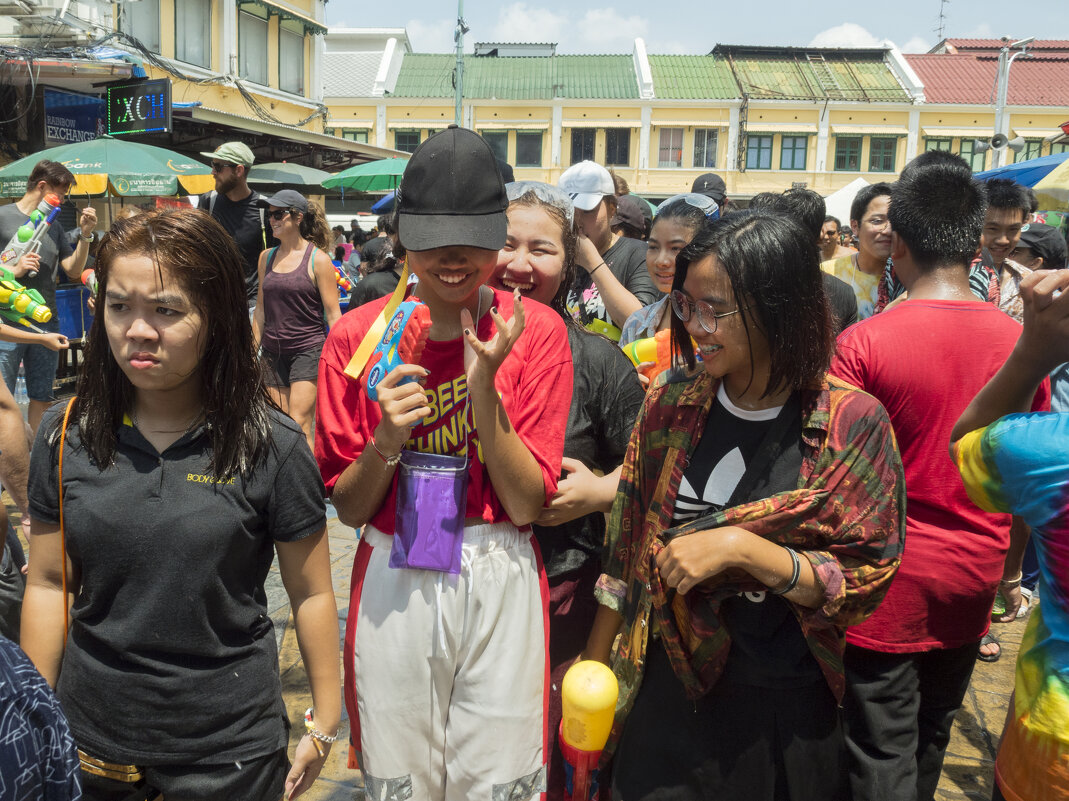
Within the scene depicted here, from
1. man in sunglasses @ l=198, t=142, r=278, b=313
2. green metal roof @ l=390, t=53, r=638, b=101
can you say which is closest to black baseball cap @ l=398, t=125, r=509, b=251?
man in sunglasses @ l=198, t=142, r=278, b=313

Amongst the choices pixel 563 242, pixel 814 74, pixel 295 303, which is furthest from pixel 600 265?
pixel 814 74

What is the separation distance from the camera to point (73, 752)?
126 cm

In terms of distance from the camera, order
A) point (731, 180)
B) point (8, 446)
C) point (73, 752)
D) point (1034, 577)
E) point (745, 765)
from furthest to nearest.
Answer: point (731, 180) < point (1034, 577) < point (8, 446) < point (745, 765) < point (73, 752)

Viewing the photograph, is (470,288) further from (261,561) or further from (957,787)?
(957,787)

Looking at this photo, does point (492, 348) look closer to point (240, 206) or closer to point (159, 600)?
point (159, 600)

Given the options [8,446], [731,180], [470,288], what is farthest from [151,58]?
[731,180]

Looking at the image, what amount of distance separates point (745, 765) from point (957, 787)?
1.99 m

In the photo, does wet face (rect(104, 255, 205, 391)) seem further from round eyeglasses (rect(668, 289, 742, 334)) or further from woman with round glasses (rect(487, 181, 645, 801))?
round eyeglasses (rect(668, 289, 742, 334))

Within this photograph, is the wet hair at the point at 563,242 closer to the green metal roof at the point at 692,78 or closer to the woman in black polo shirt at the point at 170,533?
the woman in black polo shirt at the point at 170,533

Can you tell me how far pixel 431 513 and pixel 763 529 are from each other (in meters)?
0.69

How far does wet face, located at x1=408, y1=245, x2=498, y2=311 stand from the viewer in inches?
71.4

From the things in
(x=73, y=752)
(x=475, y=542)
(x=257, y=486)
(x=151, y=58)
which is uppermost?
(x=151, y=58)

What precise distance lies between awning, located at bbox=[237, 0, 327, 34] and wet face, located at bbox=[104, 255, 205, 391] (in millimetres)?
25558

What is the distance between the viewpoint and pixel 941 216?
2.65 m
